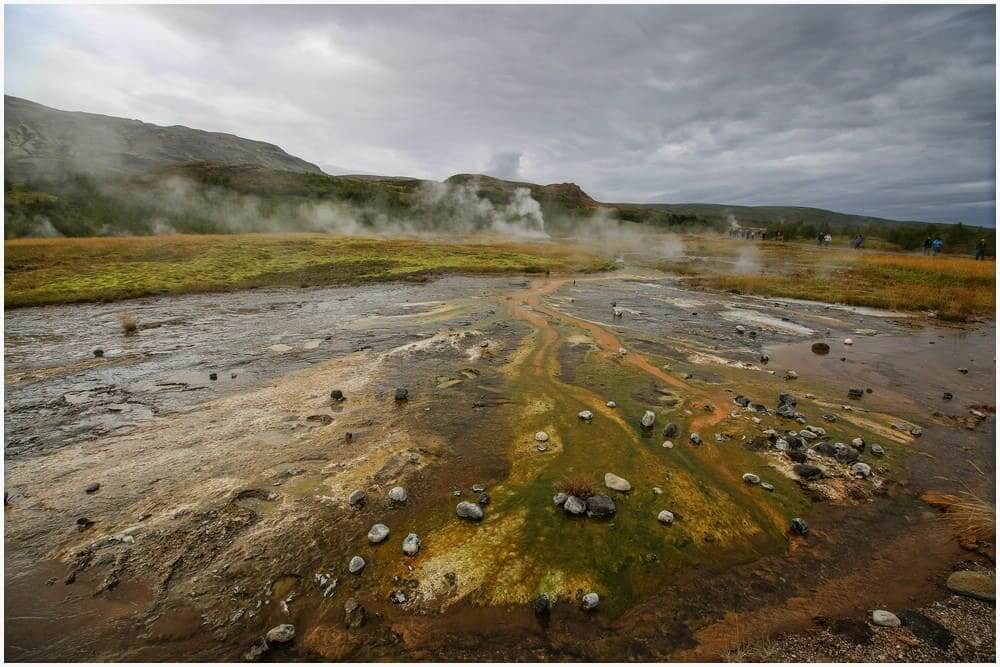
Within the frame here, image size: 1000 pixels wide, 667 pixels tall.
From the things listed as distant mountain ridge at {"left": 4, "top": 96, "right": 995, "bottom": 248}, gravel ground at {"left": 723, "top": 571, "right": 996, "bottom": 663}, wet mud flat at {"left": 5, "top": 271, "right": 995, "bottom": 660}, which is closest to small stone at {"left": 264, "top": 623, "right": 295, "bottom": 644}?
wet mud flat at {"left": 5, "top": 271, "right": 995, "bottom": 660}

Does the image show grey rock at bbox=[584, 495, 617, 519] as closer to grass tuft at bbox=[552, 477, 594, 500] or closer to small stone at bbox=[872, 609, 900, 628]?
grass tuft at bbox=[552, 477, 594, 500]

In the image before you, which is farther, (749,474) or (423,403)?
(423,403)

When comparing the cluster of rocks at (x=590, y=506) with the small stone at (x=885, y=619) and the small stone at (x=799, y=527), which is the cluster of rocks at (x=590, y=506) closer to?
the small stone at (x=799, y=527)

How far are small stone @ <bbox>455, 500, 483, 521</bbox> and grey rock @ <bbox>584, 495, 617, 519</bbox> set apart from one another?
4.97 ft

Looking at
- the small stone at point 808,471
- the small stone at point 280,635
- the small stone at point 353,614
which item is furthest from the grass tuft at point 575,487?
the small stone at point 280,635

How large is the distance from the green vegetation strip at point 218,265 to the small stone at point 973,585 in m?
27.4

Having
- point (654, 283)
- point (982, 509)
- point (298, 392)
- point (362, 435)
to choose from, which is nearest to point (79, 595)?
point (362, 435)

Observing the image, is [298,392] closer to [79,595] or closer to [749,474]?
[79,595]

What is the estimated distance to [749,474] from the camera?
6645 millimetres

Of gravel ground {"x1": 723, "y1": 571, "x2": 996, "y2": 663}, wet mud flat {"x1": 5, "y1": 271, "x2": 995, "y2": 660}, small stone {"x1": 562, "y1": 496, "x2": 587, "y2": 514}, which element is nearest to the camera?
gravel ground {"x1": 723, "y1": 571, "x2": 996, "y2": 663}

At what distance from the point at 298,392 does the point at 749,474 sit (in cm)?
902

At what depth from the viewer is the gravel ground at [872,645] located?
3.99 meters

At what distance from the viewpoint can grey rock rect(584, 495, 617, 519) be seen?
580 cm

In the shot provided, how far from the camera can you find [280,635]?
405 centimetres
